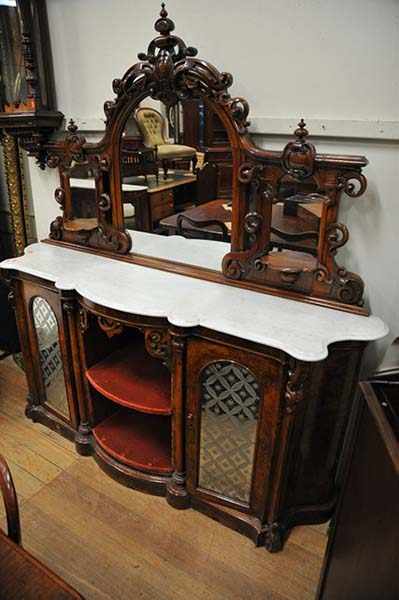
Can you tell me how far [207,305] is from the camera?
1439mm

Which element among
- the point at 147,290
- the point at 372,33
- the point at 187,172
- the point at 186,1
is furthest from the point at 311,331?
the point at 186,1

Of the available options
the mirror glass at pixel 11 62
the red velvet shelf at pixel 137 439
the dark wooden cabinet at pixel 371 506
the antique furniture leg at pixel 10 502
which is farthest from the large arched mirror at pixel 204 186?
the antique furniture leg at pixel 10 502

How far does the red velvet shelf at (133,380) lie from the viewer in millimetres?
1673

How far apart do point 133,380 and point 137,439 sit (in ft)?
0.97

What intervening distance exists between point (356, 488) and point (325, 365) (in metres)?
0.46

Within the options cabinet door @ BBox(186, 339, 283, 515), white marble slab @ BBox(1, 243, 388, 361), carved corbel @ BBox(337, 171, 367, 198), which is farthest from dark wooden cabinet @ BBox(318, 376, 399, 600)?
carved corbel @ BBox(337, 171, 367, 198)

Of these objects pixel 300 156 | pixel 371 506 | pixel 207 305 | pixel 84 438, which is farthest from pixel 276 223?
pixel 84 438

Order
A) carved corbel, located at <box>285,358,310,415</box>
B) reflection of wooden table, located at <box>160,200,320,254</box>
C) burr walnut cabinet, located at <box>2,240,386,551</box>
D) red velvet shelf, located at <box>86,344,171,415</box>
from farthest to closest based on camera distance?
red velvet shelf, located at <box>86,344,171,415</box> < reflection of wooden table, located at <box>160,200,320,254</box> < burr walnut cabinet, located at <box>2,240,386,551</box> < carved corbel, located at <box>285,358,310,415</box>

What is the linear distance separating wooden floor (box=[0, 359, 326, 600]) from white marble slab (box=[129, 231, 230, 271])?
101cm

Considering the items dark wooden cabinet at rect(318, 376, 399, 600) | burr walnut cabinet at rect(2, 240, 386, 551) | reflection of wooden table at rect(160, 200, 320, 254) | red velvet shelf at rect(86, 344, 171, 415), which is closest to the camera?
dark wooden cabinet at rect(318, 376, 399, 600)

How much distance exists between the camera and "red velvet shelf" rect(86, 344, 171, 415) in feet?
5.49

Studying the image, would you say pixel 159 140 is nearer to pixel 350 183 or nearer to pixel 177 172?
pixel 177 172

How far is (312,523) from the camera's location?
1668 mm

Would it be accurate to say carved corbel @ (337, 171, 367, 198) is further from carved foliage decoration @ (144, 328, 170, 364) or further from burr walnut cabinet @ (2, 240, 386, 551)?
Answer: carved foliage decoration @ (144, 328, 170, 364)
